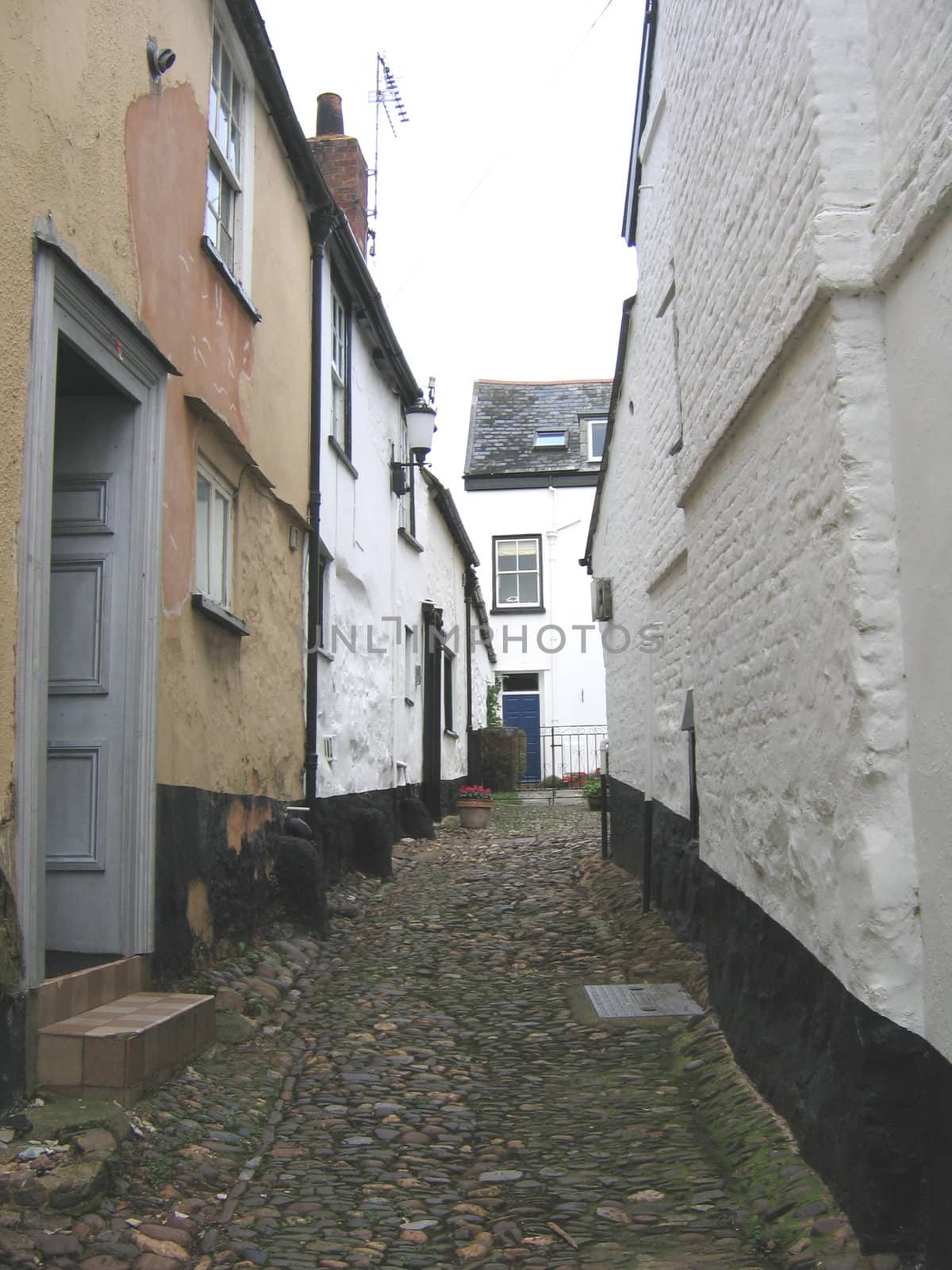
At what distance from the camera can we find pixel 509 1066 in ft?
17.1

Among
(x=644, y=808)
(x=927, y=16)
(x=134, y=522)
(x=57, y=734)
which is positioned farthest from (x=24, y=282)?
(x=644, y=808)

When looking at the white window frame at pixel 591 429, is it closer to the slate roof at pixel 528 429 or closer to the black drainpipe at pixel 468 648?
the slate roof at pixel 528 429

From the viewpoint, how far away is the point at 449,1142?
14.1 ft

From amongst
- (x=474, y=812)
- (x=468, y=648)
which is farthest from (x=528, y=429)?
(x=474, y=812)

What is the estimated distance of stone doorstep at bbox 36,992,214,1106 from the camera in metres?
4.01

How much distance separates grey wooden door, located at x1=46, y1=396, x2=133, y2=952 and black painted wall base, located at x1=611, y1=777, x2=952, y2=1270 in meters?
2.68

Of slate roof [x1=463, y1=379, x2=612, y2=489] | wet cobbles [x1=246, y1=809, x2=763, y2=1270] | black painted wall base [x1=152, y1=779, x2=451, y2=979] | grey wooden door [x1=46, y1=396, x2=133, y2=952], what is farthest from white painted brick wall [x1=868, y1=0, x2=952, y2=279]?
slate roof [x1=463, y1=379, x2=612, y2=489]

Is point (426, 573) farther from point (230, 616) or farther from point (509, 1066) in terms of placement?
point (509, 1066)

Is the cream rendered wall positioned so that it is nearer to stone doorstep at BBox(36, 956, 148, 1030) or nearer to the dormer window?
stone doorstep at BBox(36, 956, 148, 1030)

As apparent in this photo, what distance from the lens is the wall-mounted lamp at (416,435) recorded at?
12.7m

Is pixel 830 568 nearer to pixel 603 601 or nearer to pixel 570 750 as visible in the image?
pixel 603 601

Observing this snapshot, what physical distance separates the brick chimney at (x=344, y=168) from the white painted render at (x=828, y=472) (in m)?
6.78

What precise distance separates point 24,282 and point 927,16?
9.77 feet

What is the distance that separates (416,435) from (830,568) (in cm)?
965
